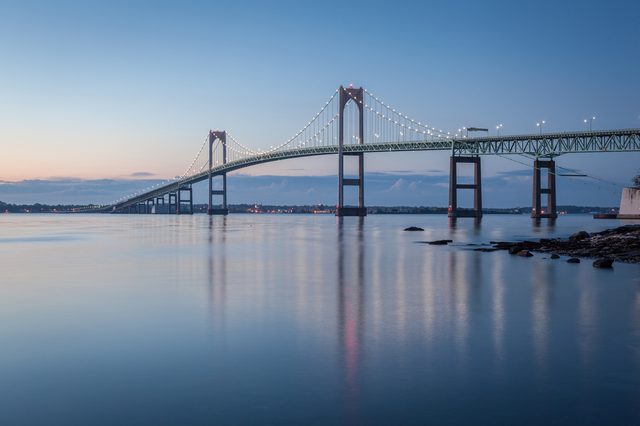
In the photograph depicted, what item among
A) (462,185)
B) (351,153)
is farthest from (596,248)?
(351,153)

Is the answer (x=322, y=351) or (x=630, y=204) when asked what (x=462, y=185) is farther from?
(x=322, y=351)

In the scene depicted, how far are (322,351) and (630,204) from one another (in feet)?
245

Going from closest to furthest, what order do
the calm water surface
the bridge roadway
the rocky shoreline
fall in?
1. the calm water surface
2. the rocky shoreline
3. the bridge roadway

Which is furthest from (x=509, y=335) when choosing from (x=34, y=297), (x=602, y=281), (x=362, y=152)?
(x=362, y=152)

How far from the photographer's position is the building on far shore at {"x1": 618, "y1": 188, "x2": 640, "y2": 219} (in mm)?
72188

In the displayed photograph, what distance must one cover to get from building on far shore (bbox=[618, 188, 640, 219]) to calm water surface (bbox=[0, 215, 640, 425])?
63.2m

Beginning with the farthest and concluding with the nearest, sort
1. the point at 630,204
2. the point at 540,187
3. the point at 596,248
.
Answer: the point at 540,187
the point at 630,204
the point at 596,248

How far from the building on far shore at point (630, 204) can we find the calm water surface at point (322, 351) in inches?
2489

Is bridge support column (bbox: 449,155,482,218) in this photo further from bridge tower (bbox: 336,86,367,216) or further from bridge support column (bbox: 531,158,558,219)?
bridge tower (bbox: 336,86,367,216)

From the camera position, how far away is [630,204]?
73.5 metres

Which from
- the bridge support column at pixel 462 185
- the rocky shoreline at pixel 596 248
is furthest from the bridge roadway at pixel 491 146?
the rocky shoreline at pixel 596 248

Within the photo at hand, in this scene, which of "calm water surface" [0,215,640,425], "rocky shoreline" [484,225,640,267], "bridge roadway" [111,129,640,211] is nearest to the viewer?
"calm water surface" [0,215,640,425]

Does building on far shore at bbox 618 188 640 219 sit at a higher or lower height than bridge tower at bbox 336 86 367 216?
lower

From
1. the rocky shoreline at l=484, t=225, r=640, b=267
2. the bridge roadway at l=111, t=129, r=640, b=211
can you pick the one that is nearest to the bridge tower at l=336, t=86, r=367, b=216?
the bridge roadway at l=111, t=129, r=640, b=211
